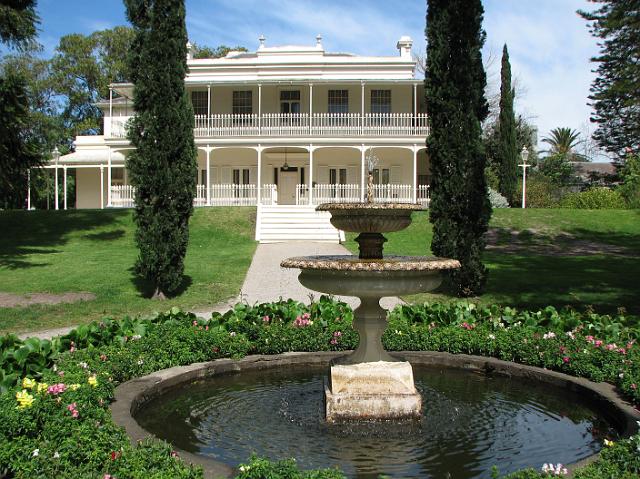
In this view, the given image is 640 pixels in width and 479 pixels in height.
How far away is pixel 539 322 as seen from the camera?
911 centimetres

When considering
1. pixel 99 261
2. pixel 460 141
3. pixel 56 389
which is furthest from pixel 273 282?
pixel 56 389

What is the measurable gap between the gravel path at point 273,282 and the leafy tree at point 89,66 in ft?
111

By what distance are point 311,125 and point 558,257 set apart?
14521 mm

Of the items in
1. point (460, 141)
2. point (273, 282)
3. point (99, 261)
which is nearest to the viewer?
point (460, 141)

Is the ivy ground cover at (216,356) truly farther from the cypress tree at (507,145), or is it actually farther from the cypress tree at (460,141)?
the cypress tree at (507,145)

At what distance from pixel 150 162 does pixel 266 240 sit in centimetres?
1014

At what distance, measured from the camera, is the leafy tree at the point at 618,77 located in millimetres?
14227

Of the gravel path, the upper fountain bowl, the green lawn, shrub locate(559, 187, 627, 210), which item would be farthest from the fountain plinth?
shrub locate(559, 187, 627, 210)

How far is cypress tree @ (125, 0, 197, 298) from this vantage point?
14.5 meters

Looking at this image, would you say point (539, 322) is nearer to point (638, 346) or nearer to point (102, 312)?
point (638, 346)

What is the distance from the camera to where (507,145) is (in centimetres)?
3672

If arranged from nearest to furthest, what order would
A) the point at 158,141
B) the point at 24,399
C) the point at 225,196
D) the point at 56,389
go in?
the point at 24,399 → the point at 56,389 → the point at 158,141 → the point at 225,196

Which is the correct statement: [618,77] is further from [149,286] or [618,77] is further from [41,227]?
[41,227]

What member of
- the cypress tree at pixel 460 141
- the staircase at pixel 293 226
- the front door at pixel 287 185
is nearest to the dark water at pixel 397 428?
the cypress tree at pixel 460 141
